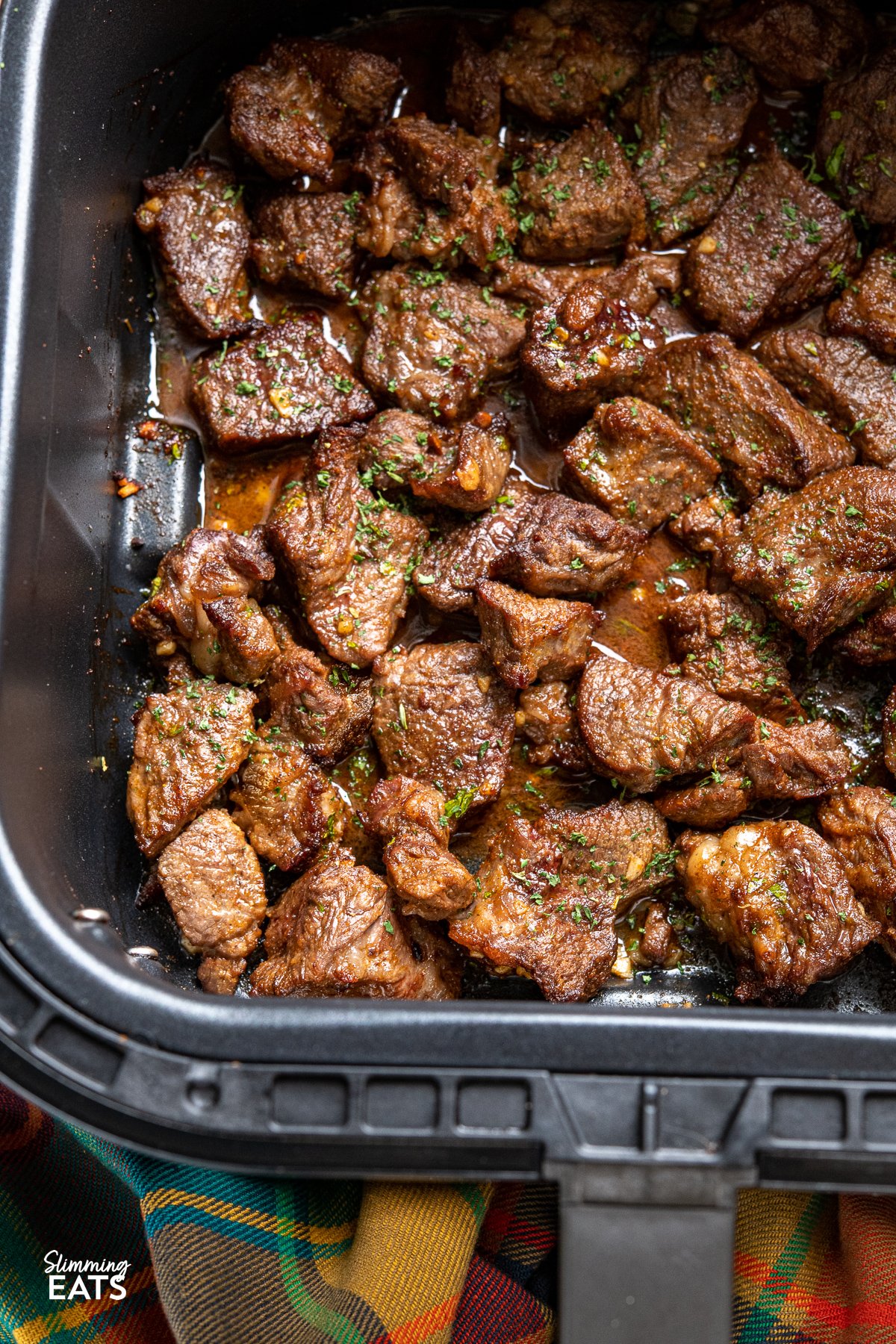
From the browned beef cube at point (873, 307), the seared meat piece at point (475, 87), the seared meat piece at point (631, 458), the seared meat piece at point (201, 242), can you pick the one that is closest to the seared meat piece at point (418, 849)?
the seared meat piece at point (631, 458)

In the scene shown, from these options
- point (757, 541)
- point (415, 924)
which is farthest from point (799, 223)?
point (415, 924)

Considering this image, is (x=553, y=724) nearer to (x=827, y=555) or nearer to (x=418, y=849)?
(x=418, y=849)

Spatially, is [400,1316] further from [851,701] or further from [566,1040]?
[851,701]

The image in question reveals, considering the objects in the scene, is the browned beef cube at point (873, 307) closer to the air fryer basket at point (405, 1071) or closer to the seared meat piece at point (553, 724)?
the seared meat piece at point (553, 724)

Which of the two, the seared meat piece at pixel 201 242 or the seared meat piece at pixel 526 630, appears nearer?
the seared meat piece at pixel 526 630

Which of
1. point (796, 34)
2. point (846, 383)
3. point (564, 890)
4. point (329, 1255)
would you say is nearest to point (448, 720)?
point (564, 890)

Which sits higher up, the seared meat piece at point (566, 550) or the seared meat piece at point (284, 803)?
the seared meat piece at point (566, 550)

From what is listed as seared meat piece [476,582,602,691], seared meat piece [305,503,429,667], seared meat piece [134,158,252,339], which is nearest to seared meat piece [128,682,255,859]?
seared meat piece [305,503,429,667]
